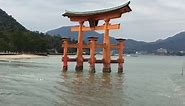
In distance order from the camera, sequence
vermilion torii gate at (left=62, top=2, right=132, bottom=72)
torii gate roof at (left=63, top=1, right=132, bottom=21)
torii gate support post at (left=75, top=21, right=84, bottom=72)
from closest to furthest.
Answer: torii gate roof at (left=63, top=1, right=132, bottom=21) → vermilion torii gate at (left=62, top=2, right=132, bottom=72) → torii gate support post at (left=75, top=21, right=84, bottom=72)

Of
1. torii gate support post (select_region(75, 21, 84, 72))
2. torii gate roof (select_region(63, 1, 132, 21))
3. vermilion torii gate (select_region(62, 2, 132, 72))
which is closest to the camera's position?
torii gate roof (select_region(63, 1, 132, 21))

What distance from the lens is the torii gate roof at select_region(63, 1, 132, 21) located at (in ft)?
106

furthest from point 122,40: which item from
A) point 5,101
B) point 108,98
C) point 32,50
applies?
point 32,50

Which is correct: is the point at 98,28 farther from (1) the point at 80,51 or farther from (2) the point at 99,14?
(1) the point at 80,51

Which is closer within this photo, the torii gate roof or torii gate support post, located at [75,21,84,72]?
the torii gate roof

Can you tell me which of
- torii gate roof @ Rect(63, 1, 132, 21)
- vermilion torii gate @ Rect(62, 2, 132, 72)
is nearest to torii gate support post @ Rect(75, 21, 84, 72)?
vermilion torii gate @ Rect(62, 2, 132, 72)

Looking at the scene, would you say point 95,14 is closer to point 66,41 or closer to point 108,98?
point 66,41

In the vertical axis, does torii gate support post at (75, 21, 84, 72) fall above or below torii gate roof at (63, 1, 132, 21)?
below

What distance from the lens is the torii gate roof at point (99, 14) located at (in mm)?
32438

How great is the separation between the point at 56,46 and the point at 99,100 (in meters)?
149

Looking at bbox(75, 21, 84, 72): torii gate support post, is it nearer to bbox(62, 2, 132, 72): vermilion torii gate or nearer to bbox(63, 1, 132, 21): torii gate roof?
bbox(62, 2, 132, 72): vermilion torii gate

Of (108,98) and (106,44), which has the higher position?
(106,44)

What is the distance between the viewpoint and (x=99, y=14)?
117 feet

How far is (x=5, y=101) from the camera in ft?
48.1
